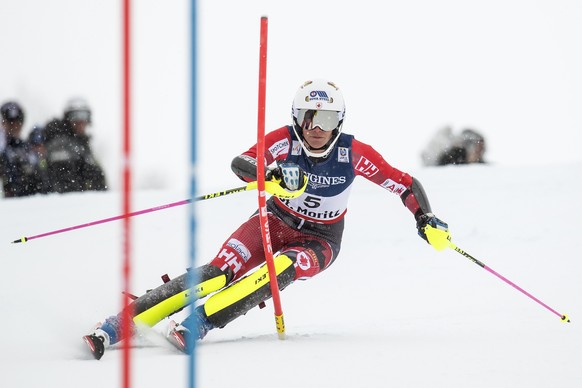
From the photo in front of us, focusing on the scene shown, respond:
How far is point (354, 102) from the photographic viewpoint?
63.9ft

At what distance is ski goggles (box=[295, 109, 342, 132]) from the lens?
479 cm

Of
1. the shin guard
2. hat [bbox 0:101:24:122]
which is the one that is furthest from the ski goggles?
hat [bbox 0:101:24:122]

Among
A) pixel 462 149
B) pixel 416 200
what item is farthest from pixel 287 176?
pixel 462 149

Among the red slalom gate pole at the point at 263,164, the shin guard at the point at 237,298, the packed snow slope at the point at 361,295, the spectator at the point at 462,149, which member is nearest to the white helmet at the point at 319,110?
the red slalom gate pole at the point at 263,164

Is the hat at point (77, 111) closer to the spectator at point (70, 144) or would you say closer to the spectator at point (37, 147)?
the spectator at point (70, 144)

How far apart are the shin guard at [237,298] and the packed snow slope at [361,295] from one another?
15 cm

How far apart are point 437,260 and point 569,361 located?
13.1 feet

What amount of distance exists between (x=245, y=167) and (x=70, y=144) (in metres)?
4.16

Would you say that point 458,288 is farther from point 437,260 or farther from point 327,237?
point 327,237

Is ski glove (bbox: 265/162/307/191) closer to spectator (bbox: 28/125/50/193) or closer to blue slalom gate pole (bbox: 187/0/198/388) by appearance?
blue slalom gate pole (bbox: 187/0/198/388)

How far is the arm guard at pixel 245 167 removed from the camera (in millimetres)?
4367

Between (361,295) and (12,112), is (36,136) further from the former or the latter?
(361,295)

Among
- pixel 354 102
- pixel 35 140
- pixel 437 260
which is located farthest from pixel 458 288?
pixel 354 102

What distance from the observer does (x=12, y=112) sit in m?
7.91
